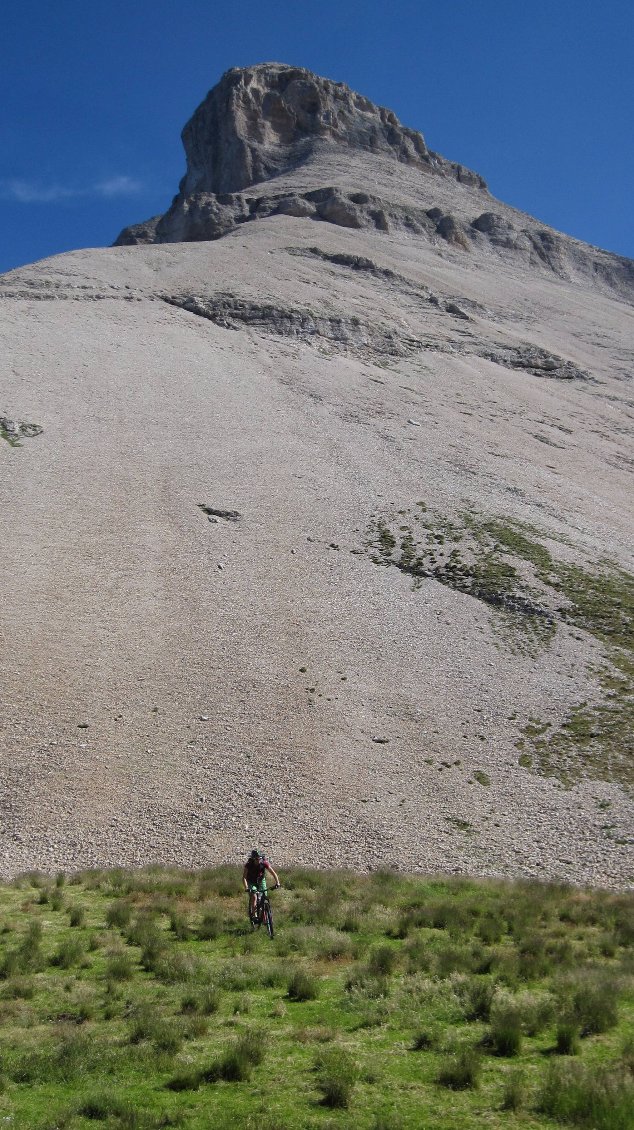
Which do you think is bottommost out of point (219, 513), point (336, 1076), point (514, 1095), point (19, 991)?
point (19, 991)

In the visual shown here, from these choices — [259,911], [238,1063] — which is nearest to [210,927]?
[259,911]

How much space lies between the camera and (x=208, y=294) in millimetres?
64688

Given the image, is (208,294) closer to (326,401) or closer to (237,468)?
(326,401)

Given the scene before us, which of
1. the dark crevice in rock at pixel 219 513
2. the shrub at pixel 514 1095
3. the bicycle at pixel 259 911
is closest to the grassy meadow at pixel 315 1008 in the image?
the shrub at pixel 514 1095

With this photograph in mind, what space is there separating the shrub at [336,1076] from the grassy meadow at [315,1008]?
0.08 feet

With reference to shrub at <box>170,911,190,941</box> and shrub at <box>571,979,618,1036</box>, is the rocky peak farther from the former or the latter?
shrub at <box>571,979,618,1036</box>

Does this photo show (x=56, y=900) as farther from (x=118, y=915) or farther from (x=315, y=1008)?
(x=315, y=1008)

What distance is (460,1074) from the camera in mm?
8398

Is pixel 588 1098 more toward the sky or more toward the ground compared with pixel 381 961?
more toward the sky

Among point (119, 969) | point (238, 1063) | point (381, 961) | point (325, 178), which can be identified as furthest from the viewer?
point (325, 178)

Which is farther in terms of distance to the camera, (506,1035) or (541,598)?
(541,598)

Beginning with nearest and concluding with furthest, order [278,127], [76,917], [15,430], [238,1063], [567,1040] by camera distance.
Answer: [238,1063] → [567,1040] → [76,917] → [15,430] → [278,127]

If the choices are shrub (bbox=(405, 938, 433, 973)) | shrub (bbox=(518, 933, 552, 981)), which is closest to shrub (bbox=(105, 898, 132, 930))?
shrub (bbox=(405, 938, 433, 973))

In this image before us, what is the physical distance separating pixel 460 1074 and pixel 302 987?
332cm
